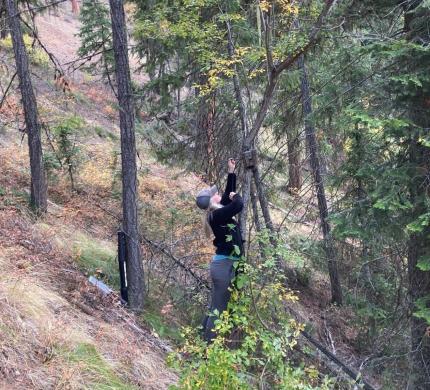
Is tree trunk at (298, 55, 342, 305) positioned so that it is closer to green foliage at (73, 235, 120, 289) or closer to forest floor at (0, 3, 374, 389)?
forest floor at (0, 3, 374, 389)

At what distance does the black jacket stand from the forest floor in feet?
5.04

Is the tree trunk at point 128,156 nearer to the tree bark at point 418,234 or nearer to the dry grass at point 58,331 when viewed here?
the dry grass at point 58,331

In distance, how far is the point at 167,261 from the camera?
950 centimetres

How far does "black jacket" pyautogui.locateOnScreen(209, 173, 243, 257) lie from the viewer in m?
5.82

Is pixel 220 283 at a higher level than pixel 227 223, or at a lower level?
lower

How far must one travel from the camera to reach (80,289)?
706 cm

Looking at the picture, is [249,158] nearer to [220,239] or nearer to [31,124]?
[220,239]

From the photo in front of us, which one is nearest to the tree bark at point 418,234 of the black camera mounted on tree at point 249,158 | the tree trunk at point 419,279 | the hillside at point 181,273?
the tree trunk at point 419,279

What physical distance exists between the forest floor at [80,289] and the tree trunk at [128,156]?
390 mm

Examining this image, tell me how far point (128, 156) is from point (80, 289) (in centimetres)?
192

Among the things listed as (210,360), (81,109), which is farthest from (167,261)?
(81,109)

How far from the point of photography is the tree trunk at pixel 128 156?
699 centimetres

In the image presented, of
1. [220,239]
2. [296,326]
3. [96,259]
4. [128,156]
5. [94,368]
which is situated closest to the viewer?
[296,326]

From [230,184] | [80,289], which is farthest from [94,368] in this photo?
[230,184]
